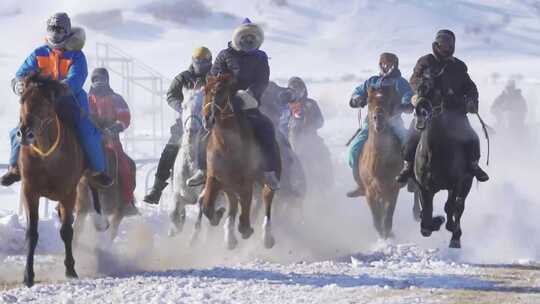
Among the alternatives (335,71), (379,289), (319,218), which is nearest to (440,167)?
(379,289)

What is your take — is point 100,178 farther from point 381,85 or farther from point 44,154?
point 381,85

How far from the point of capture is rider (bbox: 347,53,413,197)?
1656cm

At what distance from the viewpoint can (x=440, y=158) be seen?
14.0m

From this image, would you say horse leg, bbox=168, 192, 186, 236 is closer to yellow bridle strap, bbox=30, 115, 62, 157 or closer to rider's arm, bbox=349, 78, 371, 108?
rider's arm, bbox=349, 78, 371, 108

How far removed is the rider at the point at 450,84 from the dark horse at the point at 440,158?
0.35ft

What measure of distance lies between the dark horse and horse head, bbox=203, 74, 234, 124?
2363mm

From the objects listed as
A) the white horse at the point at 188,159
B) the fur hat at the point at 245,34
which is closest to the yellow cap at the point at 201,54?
the fur hat at the point at 245,34

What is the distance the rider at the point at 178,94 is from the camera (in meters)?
15.8

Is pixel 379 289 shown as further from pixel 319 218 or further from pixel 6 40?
pixel 6 40

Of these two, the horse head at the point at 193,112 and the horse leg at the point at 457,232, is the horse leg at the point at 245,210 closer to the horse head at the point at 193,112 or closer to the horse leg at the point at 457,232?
the horse head at the point at 193,112

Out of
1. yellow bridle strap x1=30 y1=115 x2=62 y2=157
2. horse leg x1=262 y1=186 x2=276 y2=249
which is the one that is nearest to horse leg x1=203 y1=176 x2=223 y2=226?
horse leg x1=262 y1=186 x2=276 y2=249

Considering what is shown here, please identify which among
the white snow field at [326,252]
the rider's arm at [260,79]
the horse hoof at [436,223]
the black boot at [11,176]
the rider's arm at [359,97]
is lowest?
the white snow field at [326,252]

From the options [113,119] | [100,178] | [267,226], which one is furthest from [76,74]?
[113,119]

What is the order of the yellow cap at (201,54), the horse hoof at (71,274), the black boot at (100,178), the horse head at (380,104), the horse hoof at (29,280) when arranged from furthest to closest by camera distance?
the yellow cap at (201,54), the horse head at (380,104), the black boot at (100,178), the horse hoof at (71,274), the horse hoof at (29,280)
